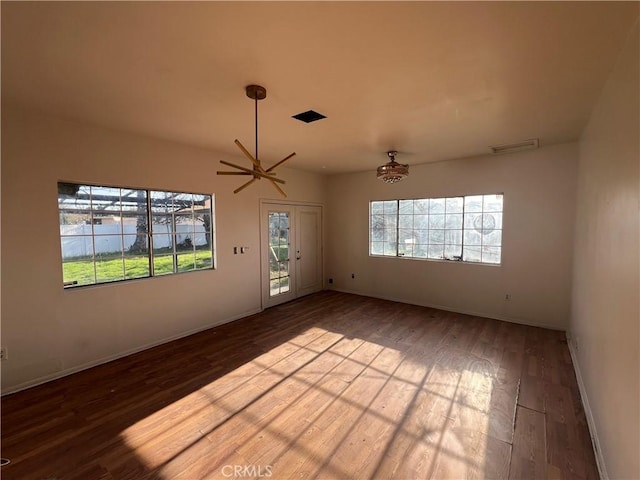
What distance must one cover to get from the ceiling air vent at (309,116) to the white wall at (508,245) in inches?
93.1

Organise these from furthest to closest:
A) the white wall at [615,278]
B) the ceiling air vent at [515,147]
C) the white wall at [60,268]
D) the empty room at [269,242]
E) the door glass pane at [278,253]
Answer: the door glass pane at [278,253] → the ceiling air vent at [515,147] → the white wall at [60,268] → the empty room at [269,242] → the white wall at [615,278]

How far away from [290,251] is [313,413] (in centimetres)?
363

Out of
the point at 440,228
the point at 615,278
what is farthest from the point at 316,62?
the point at 440,228

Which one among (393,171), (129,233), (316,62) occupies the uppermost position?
(316,62)

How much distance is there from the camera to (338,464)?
1904 millimetres

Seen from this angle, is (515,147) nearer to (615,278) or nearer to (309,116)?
(615,278)

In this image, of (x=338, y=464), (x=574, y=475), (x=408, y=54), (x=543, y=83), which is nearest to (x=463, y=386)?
(x=574, y=475)

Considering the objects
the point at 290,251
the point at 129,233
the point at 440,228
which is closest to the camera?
the point at 129,233

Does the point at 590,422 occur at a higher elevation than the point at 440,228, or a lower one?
lower

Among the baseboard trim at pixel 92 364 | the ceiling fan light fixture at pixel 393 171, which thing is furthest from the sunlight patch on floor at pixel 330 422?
the ceiling fan light fixture at pixel 393 171

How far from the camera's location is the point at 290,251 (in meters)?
5.76

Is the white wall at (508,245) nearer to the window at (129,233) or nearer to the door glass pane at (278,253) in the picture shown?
the door glass pane at (278,253)

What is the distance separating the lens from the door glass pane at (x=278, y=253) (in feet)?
17.5

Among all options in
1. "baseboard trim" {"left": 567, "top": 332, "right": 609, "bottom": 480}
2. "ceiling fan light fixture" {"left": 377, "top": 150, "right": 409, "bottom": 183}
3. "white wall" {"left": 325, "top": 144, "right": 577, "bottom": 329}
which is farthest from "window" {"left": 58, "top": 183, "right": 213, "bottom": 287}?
"baseboard trim" {"left": 567, "top": 332, "right": 609, "bottom": 480}
